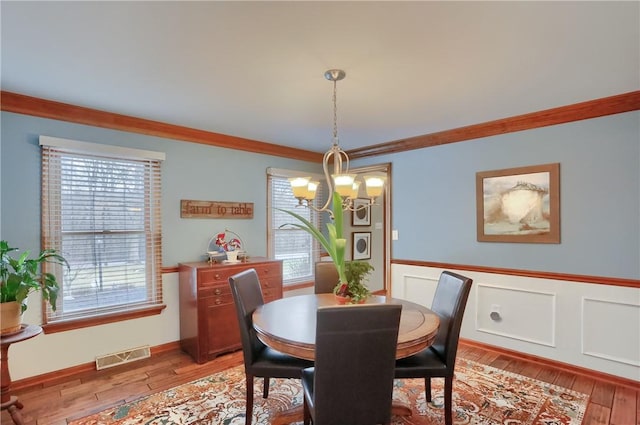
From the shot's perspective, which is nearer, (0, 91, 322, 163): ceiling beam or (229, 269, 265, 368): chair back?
(229, 269, 265, 368): chair back

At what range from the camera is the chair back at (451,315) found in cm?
209

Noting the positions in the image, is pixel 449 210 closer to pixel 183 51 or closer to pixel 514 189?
pixel 514 189

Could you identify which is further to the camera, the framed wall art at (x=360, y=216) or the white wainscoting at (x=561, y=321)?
the framed wall art at (x=360, y=216)

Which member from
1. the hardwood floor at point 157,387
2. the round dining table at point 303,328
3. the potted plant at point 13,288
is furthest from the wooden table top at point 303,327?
the potted plant at point 13,288

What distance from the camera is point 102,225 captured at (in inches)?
121

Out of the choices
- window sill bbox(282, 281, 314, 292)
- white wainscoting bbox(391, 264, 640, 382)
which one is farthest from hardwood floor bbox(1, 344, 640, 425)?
window sill bbox(282, 281, 314, 292)

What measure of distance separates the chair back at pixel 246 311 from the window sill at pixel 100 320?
1.53 meters

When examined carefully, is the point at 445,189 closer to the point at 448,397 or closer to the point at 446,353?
the point at 446,353

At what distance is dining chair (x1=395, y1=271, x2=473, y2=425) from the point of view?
204 centimetres

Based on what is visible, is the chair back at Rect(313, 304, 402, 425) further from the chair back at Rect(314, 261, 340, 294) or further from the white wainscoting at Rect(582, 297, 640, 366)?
the white wainscoting at Rect(582, 297, 640, 366)

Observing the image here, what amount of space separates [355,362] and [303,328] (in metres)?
0.43

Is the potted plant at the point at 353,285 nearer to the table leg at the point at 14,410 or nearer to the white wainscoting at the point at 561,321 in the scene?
the white wainscoting at the point at 561,321

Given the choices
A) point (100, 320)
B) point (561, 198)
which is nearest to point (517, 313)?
point (561, 198)

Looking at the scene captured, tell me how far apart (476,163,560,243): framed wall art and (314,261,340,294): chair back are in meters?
1.65
